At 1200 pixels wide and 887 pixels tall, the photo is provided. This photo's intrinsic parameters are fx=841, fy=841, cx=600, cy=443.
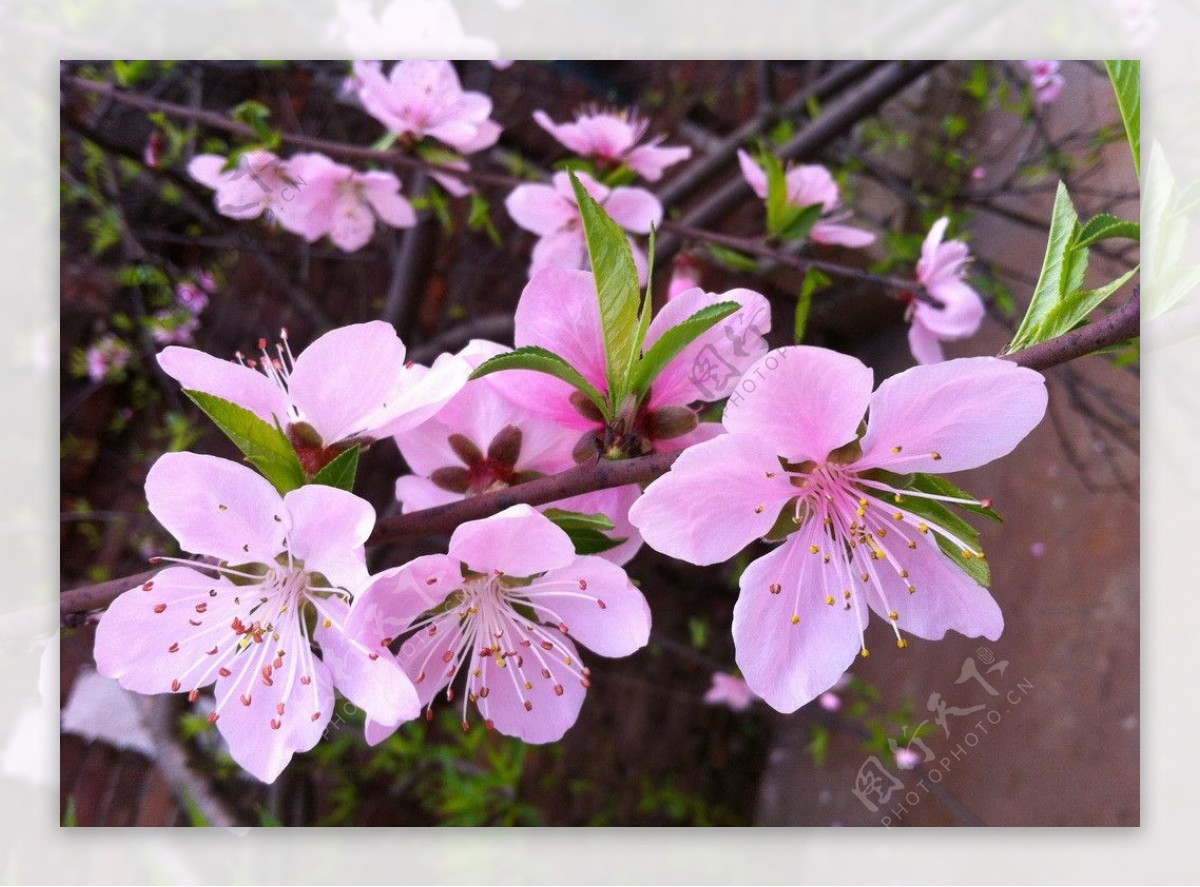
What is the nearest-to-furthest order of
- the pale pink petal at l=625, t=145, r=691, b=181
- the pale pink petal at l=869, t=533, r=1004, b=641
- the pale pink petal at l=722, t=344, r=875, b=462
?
the pale pink petal at l=722, t=344, r=875, b=462, the pale pink petal at l=869, t=533, r=1004, b=641, the pale pink petal at l=625, t=145, r=691, b=181

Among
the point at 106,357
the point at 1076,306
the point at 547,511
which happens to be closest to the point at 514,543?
the point at 547,511

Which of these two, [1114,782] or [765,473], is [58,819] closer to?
[765,473]

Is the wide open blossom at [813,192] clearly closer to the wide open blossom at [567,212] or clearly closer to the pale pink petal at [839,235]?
the pale pink petal at [839,235]

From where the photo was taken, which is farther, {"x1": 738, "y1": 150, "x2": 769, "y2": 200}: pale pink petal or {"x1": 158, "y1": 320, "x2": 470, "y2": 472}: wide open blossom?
{"x1": 738, "y1": 150, "x2": 769, "y2": 200}: pale pink petal

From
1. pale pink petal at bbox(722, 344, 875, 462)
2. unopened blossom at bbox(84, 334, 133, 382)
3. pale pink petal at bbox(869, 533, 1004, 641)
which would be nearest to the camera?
pale pink petal at bbox(722, 344, 875, 462)

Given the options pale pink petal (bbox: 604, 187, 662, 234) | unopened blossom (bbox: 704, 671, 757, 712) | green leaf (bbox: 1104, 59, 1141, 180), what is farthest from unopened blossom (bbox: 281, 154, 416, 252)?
unopened blossom (bbox: 704, 671, 757, 712)

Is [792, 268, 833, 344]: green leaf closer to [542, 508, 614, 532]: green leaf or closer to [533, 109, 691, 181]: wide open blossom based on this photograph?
[533, 109, 691, 181]: wide open blossom

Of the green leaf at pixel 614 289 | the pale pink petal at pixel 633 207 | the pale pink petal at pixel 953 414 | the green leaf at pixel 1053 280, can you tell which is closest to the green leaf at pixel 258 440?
the green leaf at pixel 614 289
